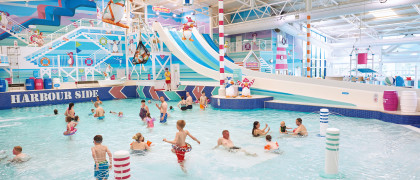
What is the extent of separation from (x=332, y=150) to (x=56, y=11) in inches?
773

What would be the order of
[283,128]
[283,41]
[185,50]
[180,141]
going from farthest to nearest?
[283,41]
[185,50]
[283,128]
[180,141]

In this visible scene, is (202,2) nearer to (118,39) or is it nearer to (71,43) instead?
(118,39)

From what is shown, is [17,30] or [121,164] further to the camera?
[17,30]

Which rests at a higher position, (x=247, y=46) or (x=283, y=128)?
(x=247, y=46)

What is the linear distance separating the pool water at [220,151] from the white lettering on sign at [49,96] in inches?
166

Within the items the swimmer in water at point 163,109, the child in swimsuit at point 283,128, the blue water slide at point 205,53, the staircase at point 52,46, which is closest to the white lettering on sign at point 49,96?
the staircase at point 52,46

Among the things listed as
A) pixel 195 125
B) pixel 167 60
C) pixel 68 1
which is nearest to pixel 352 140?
pixel 195 125

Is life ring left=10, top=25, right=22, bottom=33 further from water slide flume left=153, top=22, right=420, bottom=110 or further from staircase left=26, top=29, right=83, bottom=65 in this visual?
water slide flume left=153, top=22, right=420, bottom=110

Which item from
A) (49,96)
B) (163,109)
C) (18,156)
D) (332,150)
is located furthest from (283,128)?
(49,96)

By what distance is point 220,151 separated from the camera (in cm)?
537

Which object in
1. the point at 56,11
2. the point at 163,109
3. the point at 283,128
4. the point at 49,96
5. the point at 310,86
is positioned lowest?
the point at 283,128

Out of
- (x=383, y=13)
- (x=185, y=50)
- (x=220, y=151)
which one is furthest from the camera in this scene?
(x=383, y=13)

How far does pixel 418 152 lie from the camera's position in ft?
16.3

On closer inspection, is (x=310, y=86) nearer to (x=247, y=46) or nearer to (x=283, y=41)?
(x=247, y=46)
